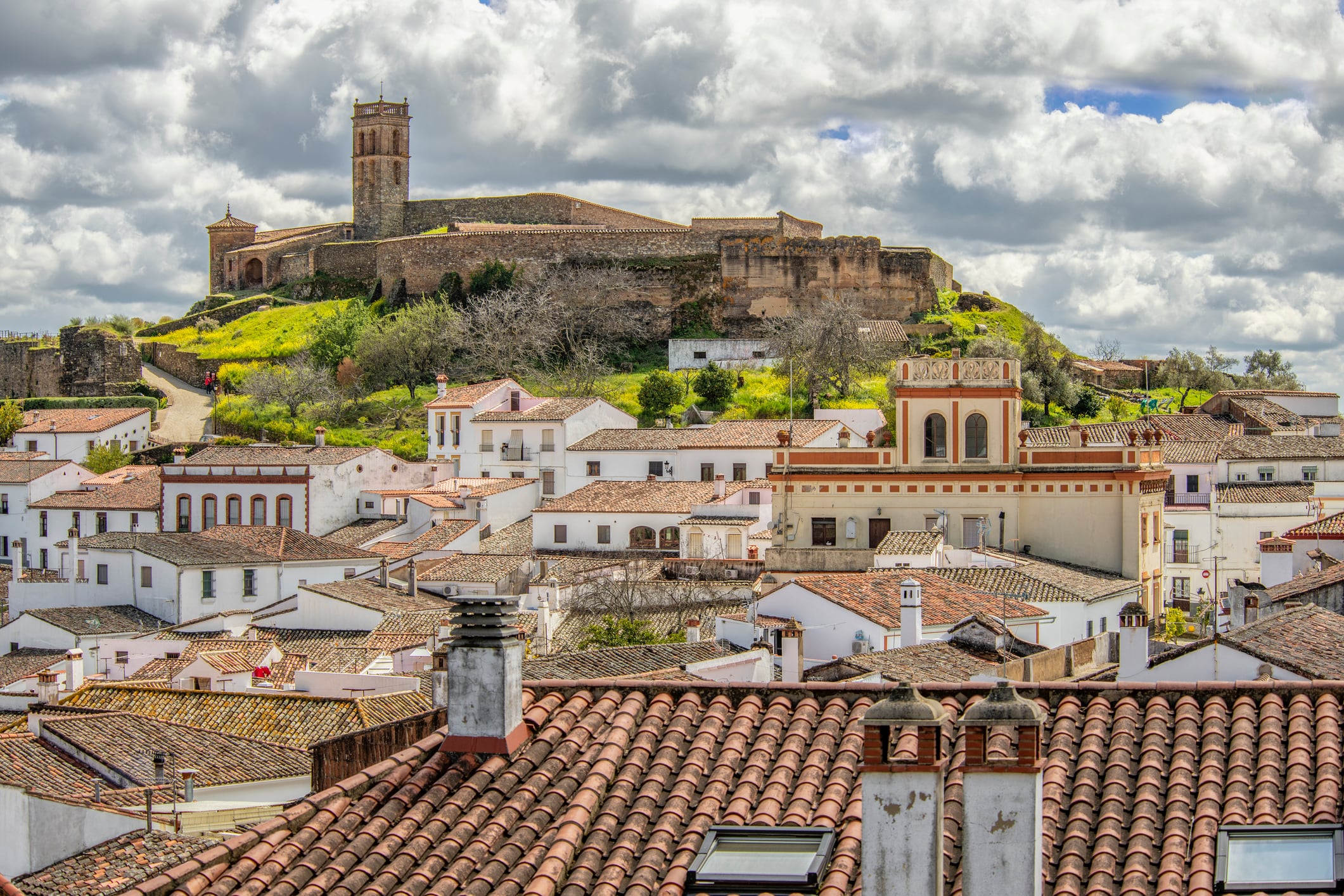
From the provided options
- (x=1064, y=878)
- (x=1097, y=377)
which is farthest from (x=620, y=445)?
(x=1064, y=878)

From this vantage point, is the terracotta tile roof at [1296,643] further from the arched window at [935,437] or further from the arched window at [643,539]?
the arched window at [643,539]

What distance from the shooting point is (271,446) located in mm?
53469

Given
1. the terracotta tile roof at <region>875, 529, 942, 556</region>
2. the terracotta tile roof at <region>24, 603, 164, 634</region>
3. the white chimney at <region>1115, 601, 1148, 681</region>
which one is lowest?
the terracotta tile roof at <region>24, 603, 164, 634</region>

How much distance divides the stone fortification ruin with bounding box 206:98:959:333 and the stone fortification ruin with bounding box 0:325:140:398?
31.1 ft

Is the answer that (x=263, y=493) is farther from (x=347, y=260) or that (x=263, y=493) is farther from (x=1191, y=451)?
(x=347, y=260)

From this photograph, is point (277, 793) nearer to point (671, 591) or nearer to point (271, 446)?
point (671, 591)

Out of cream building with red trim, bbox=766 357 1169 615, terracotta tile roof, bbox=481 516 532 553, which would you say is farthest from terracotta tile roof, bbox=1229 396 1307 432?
terracotta tile roof, bbox=481 516 532 553

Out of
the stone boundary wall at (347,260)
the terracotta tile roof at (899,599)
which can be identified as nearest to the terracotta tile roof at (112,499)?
the stone boundary wall at (347,260)

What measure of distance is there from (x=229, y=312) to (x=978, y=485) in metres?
52.7

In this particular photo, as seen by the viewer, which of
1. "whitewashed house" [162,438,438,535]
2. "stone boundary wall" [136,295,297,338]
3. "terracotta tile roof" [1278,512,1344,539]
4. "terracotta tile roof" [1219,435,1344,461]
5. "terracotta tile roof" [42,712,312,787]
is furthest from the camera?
"stone boundary wall" [136,295,297,338]

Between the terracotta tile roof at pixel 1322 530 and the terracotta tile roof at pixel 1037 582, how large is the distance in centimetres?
287

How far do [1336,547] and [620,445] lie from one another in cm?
2538

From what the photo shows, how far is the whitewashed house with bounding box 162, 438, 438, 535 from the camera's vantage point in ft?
160

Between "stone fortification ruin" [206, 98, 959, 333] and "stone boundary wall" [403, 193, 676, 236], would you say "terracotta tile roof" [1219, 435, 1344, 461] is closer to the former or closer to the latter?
"stone fortification ruin" [206, 98, 959, 333]
